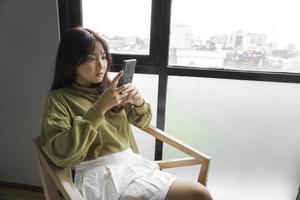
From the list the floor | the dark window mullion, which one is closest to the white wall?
the floor

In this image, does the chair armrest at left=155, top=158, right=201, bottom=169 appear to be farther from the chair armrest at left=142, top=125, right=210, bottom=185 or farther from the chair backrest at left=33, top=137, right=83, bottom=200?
the chair backrest at left=33, top=137, right=83, bottom=200

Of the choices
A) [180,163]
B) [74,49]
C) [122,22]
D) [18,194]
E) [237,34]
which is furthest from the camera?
[18,194]

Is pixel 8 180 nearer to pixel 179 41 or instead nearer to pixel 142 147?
pixel 142 147

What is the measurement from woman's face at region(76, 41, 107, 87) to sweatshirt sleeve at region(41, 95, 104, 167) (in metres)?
0.19

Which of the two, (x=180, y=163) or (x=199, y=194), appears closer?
(x=199, y=194)

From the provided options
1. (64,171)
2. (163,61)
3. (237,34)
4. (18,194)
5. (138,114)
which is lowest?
(18,194)

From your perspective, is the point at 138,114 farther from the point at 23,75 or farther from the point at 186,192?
the point at 23,75

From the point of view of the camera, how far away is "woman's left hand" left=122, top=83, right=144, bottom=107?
3.52ft

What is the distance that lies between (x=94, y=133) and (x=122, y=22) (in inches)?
30.6

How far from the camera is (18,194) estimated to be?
1697 mm

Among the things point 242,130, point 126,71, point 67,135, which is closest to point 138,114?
point 126,71

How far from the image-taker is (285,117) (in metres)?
1.42

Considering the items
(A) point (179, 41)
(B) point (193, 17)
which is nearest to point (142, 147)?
(A) point (179, 41)

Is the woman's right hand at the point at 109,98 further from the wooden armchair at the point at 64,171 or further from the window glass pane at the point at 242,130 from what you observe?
the window glass pane at the point at 242,130
